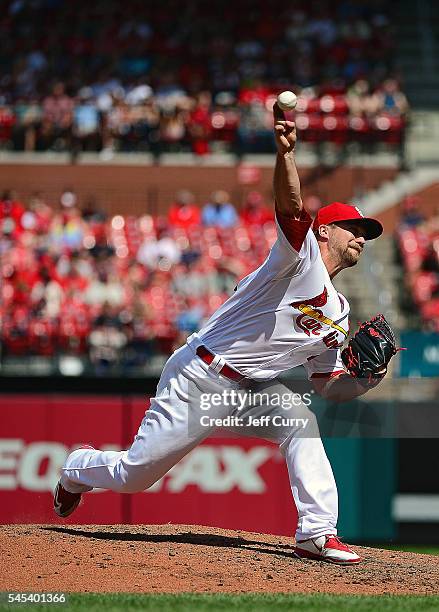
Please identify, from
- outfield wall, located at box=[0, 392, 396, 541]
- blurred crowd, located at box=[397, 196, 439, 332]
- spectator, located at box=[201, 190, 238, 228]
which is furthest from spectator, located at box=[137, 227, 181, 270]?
outfield wall, located at box=[0, 392, 396, 541]

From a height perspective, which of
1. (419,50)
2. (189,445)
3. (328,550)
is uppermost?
(419,50)

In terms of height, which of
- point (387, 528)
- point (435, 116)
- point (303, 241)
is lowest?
point (387, 528)

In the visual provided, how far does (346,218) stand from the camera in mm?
6398

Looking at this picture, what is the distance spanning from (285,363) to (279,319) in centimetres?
31

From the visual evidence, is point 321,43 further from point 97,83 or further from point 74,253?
point 74,253

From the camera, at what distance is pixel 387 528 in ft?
34.8

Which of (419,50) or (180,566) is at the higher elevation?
(419,50)

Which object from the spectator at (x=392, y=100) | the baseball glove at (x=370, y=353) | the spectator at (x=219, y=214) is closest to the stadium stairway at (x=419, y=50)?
the spectator at (x=392, y=100)

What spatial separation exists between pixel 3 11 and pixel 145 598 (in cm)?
1616

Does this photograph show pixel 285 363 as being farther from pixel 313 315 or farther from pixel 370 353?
pixel 370 353

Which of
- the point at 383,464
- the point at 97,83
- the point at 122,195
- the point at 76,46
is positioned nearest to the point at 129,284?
the point at 122,195

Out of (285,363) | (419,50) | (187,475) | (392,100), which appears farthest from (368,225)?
(419,50)

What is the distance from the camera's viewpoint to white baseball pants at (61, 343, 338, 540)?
248 inches

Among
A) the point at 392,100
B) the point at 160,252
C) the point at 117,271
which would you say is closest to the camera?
the point at 117,271
